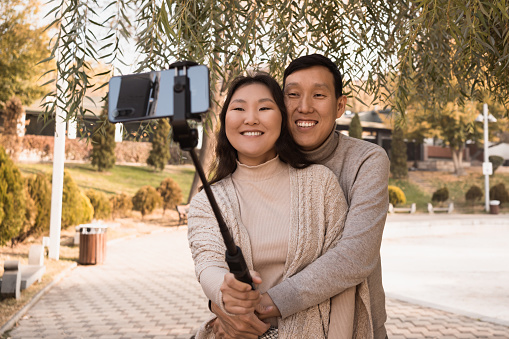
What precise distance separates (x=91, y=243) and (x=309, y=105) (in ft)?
30.8

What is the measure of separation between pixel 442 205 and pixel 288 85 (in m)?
29.4

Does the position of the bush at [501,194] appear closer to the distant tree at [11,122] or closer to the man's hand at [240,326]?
the distant tree at [11,122]

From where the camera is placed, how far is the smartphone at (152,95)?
1150 mm

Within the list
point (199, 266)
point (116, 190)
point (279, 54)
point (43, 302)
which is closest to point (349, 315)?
point (199, 266)

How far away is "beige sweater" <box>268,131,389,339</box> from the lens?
1.75 meters

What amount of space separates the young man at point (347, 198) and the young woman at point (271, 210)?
0.26 feet

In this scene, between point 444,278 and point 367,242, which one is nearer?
point 367,242

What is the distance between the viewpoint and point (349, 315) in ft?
6.13

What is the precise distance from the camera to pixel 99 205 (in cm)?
1798

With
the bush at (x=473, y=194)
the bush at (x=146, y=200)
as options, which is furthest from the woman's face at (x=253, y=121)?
the bush at (x=473, y=194)

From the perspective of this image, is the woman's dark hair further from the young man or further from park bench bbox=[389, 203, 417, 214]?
park bench bbox=[389, 203, 417, 214]

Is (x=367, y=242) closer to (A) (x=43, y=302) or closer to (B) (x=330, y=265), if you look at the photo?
(B) (x=330, y=265)

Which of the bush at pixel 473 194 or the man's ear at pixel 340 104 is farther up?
the man's ear at pixel 340 104

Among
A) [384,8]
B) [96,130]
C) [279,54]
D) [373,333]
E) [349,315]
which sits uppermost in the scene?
[384,8]
